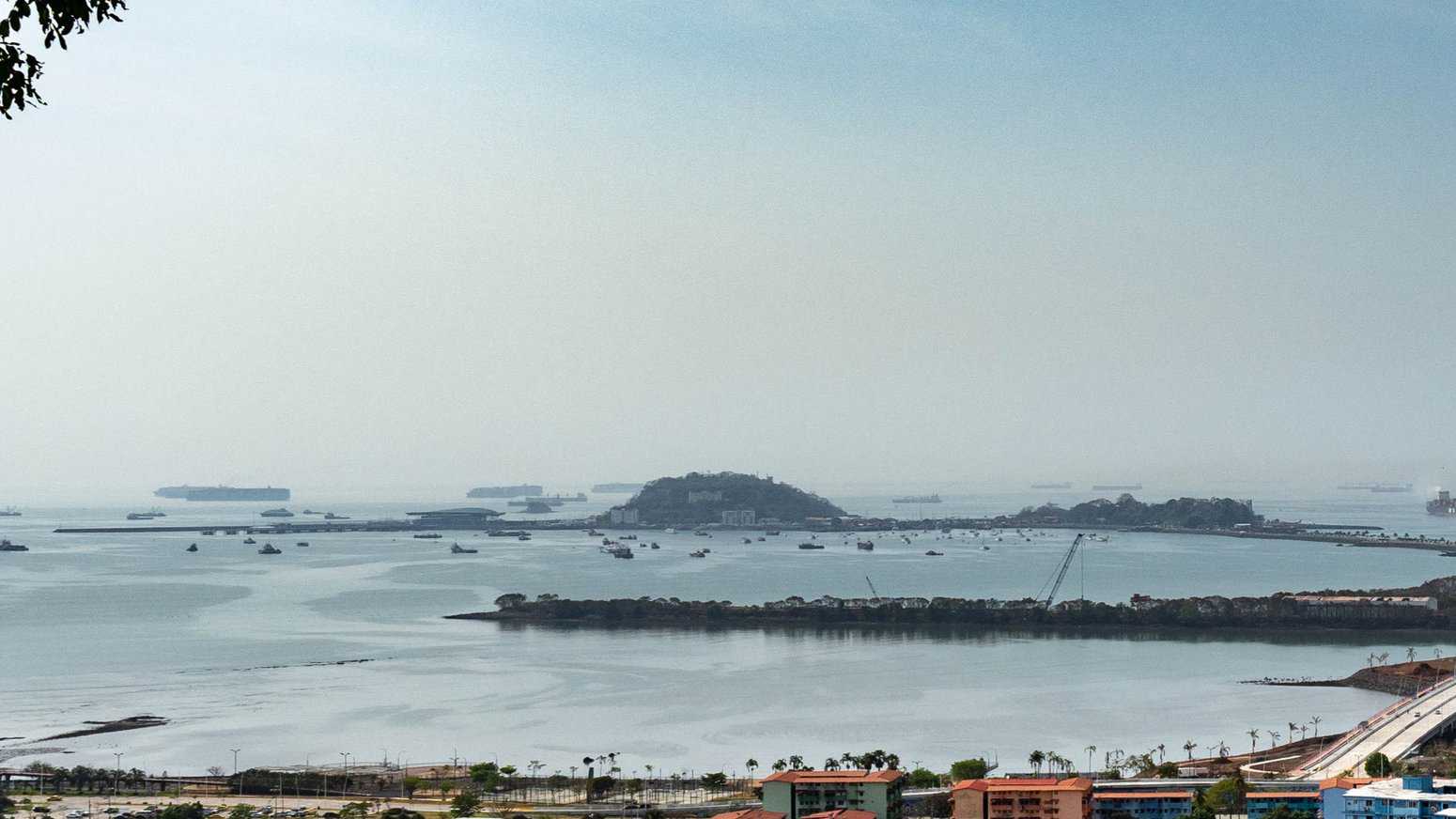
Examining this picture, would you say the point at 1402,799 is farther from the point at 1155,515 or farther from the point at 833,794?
the point at 1155,515

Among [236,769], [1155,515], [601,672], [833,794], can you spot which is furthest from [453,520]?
[833,794]

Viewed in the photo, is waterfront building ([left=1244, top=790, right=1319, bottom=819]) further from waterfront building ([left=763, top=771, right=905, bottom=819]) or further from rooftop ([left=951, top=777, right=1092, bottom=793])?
waterfront building ([left=763, top=771, right=905, bottom=819])

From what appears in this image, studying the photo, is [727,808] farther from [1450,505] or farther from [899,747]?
[1450,505]

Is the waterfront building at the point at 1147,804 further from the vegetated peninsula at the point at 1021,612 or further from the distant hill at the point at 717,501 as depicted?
the distant hill at the point at 717,501

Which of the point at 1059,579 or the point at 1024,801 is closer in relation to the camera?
the point at 1024,801

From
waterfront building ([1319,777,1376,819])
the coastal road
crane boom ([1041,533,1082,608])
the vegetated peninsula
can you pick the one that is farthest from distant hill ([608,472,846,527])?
waterfront building ([1319,777,1376,819])

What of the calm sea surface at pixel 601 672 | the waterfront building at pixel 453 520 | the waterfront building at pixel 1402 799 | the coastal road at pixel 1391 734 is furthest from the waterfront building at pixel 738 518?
the waterfront building at pixel 1402 799

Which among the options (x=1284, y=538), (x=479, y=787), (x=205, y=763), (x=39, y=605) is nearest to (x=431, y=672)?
(x=205, y=763)
